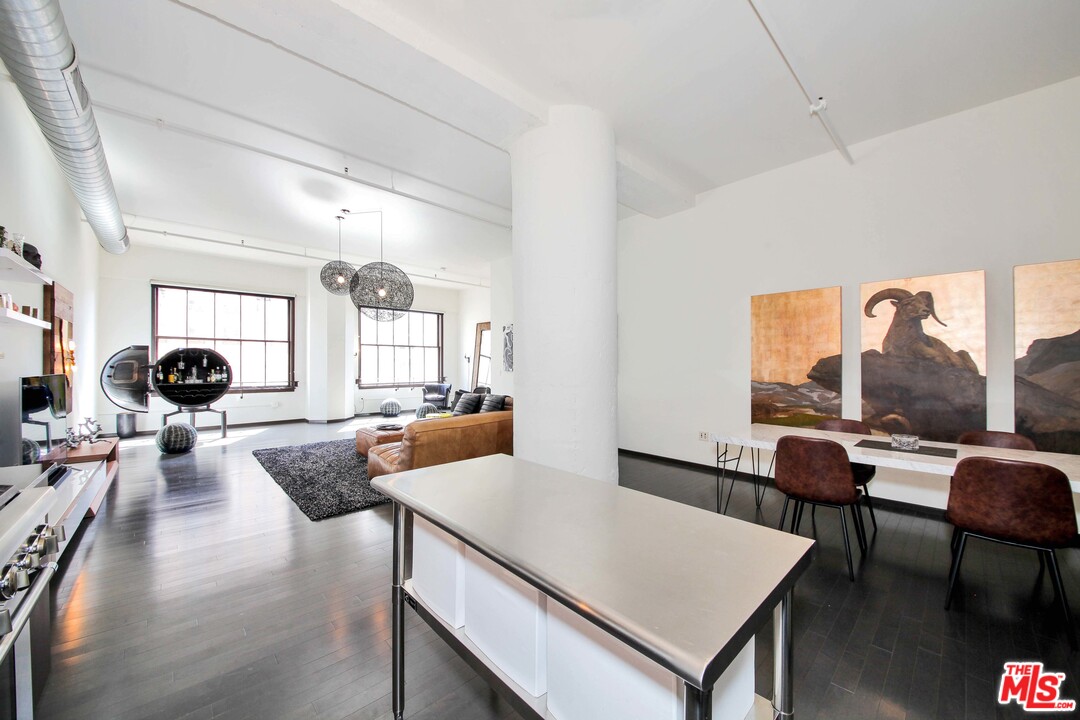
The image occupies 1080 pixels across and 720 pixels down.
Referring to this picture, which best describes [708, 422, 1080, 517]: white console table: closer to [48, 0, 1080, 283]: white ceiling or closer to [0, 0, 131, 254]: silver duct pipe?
[48, 0, 1080, 283]: white ceiling

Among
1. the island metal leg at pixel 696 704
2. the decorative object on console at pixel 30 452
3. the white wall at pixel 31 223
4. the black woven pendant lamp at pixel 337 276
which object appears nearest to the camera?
the island metal leg at pixel 696 704

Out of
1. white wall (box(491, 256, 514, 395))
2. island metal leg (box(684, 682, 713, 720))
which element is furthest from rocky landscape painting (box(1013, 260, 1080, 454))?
white wall (box(491, 256, 514, 395))

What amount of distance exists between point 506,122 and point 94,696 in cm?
365

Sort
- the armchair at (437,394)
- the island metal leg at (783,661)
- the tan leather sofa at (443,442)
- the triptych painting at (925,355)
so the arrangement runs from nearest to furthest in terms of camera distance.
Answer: the island metal leg at (783,661) < the triptych painting at (925,355) < the tan leather sofa at (443,442) < the armchair at (437,394)

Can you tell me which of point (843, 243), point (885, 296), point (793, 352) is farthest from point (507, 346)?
point (885, 296)

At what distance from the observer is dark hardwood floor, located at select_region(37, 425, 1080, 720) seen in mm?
1555

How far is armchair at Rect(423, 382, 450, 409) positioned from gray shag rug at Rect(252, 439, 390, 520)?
10.2 ft

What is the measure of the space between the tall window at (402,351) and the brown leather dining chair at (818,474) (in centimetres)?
826

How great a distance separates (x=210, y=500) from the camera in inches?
146

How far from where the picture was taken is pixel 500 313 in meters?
7.55

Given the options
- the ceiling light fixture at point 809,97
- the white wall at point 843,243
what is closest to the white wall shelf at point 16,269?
the ceiling light fixture at point 809,97

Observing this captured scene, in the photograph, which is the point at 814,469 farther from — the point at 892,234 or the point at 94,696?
the point at 94,696

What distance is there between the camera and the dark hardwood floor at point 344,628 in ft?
5.10

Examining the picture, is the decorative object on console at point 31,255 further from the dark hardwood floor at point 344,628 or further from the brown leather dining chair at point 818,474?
the brown leather dining chair at point 818,474
